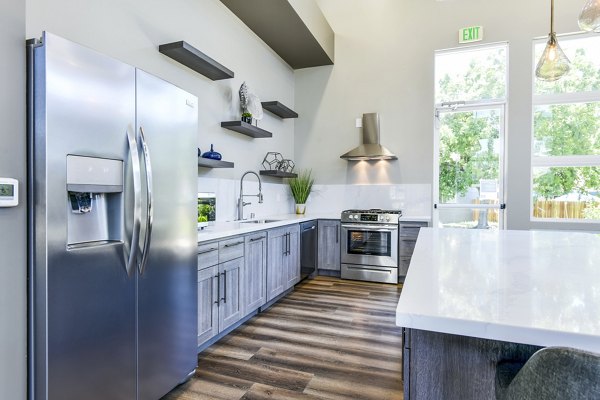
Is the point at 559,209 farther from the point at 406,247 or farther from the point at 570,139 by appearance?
the point at 406,247

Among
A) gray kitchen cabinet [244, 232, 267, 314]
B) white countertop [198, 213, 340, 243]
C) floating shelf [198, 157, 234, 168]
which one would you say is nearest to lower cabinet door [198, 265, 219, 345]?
white countertop [198, 213, 340, 243]

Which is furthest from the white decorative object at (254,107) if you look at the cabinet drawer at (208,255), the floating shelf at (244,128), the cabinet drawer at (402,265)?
the cabinet drawer at (402,265)

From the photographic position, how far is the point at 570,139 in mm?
4430

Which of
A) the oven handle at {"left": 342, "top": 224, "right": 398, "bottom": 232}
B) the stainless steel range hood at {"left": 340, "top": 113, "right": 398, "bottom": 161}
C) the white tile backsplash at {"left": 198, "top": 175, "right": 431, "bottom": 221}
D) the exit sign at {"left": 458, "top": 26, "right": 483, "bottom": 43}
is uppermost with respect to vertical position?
the exit sign at {"left": 458, "top": 26, "right": 483, "bottom": 43}

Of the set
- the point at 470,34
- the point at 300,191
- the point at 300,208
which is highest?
the point at 470,34

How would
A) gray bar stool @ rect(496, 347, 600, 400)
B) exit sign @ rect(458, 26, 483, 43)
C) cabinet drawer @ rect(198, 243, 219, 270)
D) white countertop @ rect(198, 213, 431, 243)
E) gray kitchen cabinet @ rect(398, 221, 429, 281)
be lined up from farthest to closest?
exit sign @ rect(458, 26, 483, 43)
gray kitchen cabinet @ rect(398, 221, 429, 281)
white countertop @ rect(198, 213, 431, 243)
cabinet drawer @ rect(198, 243, 219, 270)
gray bar stool @ rect(496, 347, 600, 400)

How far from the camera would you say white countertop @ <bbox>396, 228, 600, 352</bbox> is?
0.79m

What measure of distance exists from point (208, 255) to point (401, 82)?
13.0 ft

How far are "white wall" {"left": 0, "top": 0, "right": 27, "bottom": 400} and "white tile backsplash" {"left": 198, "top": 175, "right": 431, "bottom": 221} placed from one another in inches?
101

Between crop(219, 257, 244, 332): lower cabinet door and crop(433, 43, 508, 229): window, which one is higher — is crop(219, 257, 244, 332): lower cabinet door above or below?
below

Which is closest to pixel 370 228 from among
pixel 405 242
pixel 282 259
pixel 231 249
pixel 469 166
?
pixel 405 242

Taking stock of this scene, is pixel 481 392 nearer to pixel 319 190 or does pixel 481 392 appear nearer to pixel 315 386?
pixel 315 386

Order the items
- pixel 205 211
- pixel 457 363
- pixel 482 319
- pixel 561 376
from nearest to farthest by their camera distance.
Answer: pixel 561 376 → pixel 482 319 → pixel 457 363 → pixel 205 211

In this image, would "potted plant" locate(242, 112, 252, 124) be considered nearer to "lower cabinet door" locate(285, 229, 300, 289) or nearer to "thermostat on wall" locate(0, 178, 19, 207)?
"lower cabinet door" locate(285, 229, 300, 289)
